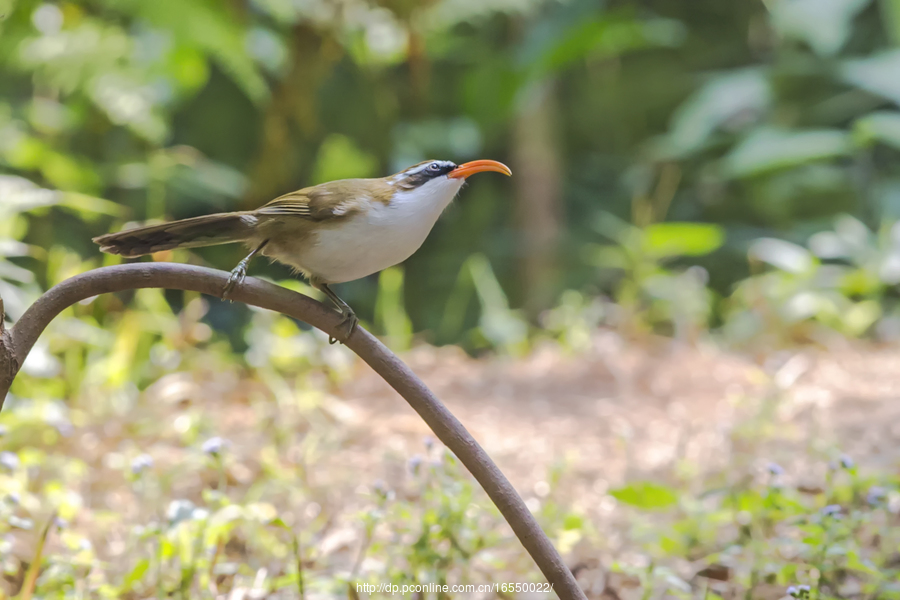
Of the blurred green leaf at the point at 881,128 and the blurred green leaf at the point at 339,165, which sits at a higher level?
the blurred green leaf at the point at 339,165

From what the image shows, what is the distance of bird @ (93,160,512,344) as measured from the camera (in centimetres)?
108

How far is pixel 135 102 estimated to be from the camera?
10.9ft

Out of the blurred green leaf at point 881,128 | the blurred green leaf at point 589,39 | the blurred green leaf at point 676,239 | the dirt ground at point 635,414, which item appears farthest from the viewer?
the blurred green leaf at point 589,39

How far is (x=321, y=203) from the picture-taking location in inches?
45.1

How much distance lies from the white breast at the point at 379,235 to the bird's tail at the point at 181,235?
0.12 metres

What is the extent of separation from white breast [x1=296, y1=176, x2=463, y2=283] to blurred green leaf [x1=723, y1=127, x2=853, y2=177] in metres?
3.52

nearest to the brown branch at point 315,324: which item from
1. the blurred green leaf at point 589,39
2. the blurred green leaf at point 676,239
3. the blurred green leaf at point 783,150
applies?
the blurred green leaf at point 676,239

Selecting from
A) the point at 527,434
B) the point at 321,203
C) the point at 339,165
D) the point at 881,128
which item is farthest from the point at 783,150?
Result: the point at 321,203

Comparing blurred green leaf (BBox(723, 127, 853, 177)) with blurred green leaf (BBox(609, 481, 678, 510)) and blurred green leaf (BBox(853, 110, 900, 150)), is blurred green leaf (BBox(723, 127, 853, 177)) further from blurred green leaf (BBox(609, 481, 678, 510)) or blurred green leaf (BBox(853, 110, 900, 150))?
blurred green leaf (BBox(609, 481, 678, 510))

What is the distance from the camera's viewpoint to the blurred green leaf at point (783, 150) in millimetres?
4074

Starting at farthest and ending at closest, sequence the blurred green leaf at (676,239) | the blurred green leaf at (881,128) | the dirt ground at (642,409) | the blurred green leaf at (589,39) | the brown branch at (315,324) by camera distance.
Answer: the blurred green leaf at (589,39) → the blurred green leaf at (881,128) → the blurred green leaf at (676,239) → the dirt ground at (642,409) → the brown branch at (315,324)

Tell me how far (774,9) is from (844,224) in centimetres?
140

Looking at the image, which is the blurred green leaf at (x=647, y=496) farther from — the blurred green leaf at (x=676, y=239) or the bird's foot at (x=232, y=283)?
the blurred green leaf at (x=676, y=239)

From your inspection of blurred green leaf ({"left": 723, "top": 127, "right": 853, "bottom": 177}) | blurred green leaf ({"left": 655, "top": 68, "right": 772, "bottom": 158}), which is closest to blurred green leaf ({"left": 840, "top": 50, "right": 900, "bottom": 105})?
blurred green leaf ({"left": 723, "top": 127, "right": 853, "bottom": 177})
